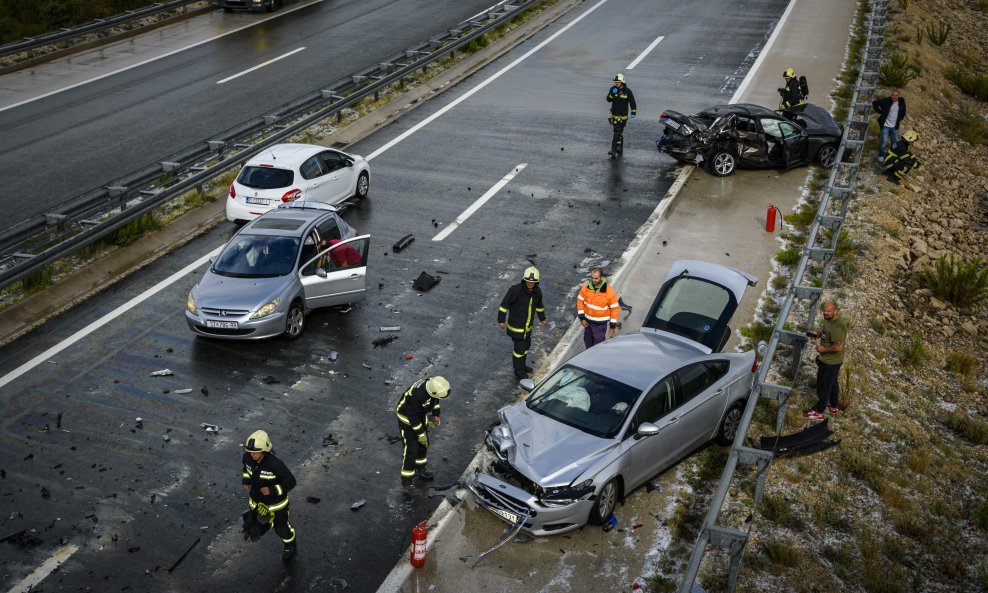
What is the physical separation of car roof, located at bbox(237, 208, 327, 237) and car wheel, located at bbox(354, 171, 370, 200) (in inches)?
145

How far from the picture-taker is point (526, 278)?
1330 cm

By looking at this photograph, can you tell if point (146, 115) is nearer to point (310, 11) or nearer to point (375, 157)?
point (375, 157)

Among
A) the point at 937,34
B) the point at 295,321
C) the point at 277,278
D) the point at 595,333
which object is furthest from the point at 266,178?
the point at 937,34

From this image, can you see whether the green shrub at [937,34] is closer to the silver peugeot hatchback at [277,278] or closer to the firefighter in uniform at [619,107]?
the firefighter in uniform at [619,107]

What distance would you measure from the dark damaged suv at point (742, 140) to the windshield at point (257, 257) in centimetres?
982

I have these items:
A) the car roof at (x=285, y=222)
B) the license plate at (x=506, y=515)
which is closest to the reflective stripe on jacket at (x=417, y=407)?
the license plate at (x=506, y=515)

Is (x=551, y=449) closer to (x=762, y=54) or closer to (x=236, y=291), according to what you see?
(x=236, y=291)

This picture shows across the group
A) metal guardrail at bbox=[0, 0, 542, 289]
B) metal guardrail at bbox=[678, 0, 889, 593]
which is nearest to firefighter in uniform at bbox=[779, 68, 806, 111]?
metal guardrail at bbox=[678, 0, 889, 593]

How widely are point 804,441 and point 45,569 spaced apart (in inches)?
336

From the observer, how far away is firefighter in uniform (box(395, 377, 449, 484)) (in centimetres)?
1090

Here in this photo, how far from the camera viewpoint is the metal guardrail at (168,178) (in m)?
16.3

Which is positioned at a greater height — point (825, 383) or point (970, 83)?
point (825, 383)

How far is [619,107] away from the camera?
72.1 ft

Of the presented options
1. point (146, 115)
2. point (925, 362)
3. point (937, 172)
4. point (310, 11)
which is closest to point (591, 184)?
point (925, 362)
